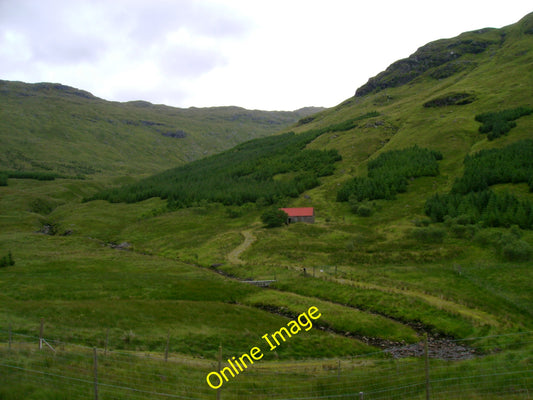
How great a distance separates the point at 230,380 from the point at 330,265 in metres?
48.0

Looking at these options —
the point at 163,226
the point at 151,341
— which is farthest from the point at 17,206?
the point at 151,341

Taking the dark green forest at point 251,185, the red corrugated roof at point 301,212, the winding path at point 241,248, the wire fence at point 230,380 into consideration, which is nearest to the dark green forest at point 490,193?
the red corrugated roof at point 301,212

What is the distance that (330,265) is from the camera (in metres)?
65.6

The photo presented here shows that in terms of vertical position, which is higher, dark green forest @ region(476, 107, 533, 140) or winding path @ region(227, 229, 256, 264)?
dark green forest @ region(476, 107, 533, 140)

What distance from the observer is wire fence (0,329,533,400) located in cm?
1550

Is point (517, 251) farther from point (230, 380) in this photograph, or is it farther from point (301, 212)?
point (301, 212)

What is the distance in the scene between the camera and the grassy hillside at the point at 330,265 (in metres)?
28.9

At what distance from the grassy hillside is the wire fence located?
8.2 inches

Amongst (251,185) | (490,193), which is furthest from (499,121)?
(251,185)

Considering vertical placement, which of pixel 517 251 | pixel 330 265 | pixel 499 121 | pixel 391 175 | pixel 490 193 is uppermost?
pixel 499 121

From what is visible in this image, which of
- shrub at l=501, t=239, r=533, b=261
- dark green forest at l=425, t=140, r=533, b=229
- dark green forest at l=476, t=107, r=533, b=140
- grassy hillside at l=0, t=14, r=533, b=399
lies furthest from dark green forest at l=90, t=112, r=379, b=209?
shrub at l=501, t=239, r=533, b=261

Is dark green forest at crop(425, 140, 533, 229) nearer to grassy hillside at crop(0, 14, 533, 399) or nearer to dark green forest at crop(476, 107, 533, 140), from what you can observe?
grassy hillside at crop(0, 14, 533, 399)

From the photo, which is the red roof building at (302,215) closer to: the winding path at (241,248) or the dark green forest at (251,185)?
the winding path at (241,248)

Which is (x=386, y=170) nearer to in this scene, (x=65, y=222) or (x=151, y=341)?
(x=151, y=341)
